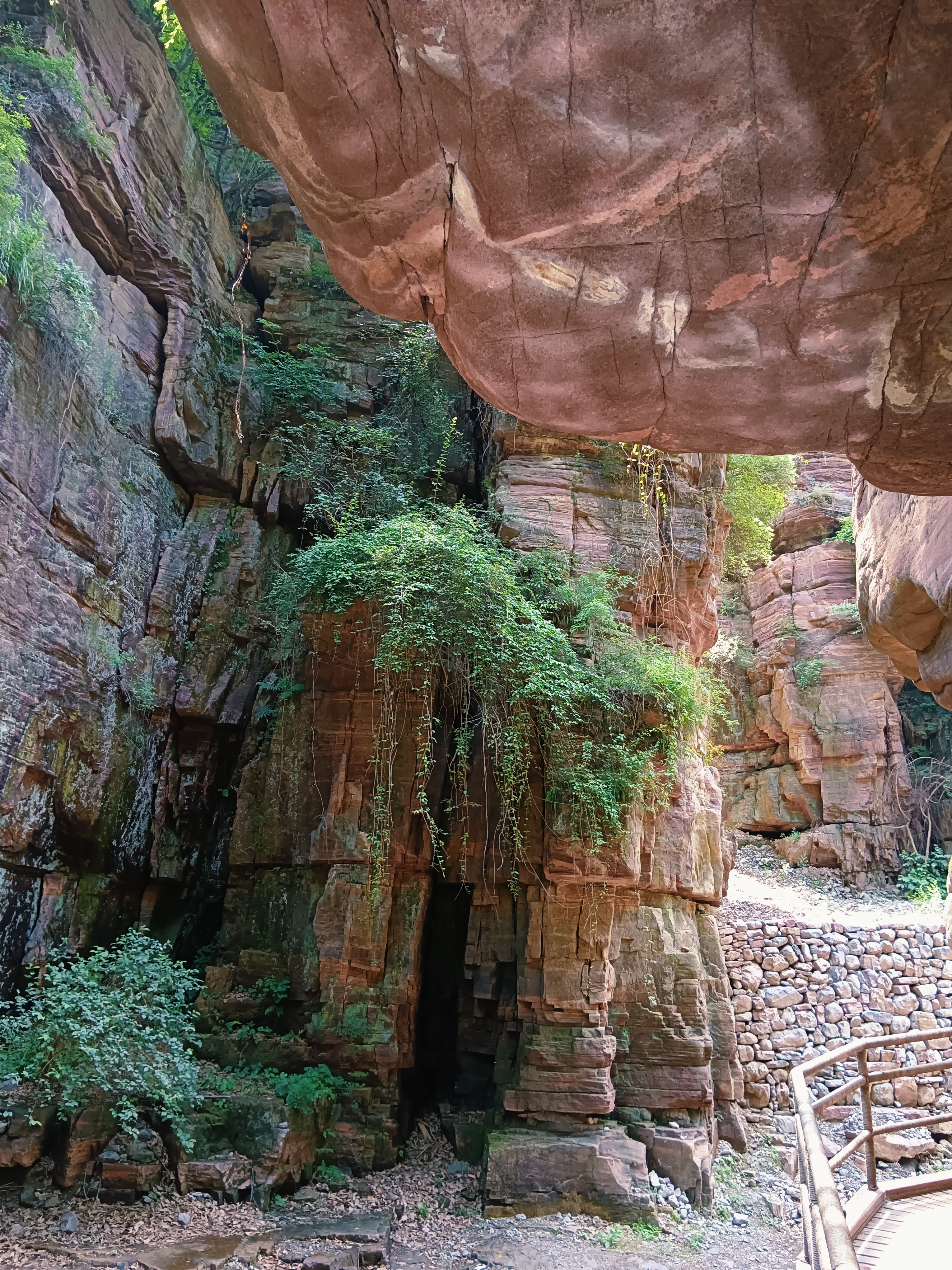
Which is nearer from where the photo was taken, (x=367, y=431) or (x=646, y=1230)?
(x=646, y=1230)

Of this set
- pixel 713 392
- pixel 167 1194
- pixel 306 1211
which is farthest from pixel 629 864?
pixel 713 392

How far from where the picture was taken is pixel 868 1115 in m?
4.08

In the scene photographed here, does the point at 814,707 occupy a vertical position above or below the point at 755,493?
below

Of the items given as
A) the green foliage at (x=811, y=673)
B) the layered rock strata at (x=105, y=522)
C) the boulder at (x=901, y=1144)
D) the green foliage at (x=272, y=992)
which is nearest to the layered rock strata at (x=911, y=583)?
the green foliage at (x=272, y=992)

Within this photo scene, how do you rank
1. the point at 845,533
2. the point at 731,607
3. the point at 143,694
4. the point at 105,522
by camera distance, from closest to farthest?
1. the point at 105,522
2. the point at 143,694
3. the point at 845,533
4. the point at 731,607

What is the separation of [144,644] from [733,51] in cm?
910

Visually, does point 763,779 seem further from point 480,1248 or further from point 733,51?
point 733,51

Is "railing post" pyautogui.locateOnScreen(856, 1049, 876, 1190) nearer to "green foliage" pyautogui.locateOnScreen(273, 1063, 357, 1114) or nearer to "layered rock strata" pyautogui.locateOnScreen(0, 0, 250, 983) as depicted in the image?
"green foliage" pyautogui.locateOnScreen(273, 1063, 357, 1114)

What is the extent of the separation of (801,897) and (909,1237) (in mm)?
11442

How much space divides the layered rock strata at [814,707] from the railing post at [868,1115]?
11.7 meters

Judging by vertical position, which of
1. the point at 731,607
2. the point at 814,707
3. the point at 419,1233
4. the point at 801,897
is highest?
the point at 731,607

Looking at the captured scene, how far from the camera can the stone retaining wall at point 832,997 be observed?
980 cm

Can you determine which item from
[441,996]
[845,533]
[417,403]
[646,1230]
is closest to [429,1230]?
[646,1230]

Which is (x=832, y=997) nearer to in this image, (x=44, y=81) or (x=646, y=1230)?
(x=646, y=1230)
